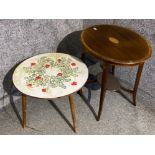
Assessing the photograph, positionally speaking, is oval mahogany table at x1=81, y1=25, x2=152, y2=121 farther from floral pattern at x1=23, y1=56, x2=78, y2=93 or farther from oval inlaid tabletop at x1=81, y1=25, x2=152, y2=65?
floral pattern at x1=23, y1=56, x2=78, y2=93

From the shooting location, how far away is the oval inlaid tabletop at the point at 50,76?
167cm

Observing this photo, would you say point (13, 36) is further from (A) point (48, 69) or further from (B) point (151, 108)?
(B) point (151, 108)

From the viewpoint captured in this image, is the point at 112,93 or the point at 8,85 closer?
the point at 8,85

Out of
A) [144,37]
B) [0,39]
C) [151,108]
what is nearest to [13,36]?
[0,39]

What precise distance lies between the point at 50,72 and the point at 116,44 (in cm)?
49

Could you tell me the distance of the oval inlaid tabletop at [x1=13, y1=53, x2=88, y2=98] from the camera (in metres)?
1.67

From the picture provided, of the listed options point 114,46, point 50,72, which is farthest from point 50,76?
point 114,46

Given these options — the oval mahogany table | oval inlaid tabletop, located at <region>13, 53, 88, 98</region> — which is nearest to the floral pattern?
oval inlaid tabletop, located at <region>13, 53, 88, 98</region>

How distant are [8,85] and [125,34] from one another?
37.9 inches

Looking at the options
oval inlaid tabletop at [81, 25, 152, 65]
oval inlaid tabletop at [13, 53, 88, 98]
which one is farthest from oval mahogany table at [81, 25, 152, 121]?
oval inlaid tabletop at [13, 53, 88, 98]

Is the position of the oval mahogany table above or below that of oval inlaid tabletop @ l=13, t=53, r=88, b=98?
above

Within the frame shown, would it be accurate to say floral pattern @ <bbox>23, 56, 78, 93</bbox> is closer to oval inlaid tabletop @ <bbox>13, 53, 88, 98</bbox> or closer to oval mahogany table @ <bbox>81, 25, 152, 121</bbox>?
oval inlaid tabletop @ <bbox>13, 53, 88, 98</bbox>

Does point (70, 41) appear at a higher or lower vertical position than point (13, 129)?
higher

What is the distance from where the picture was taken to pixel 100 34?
187cm
